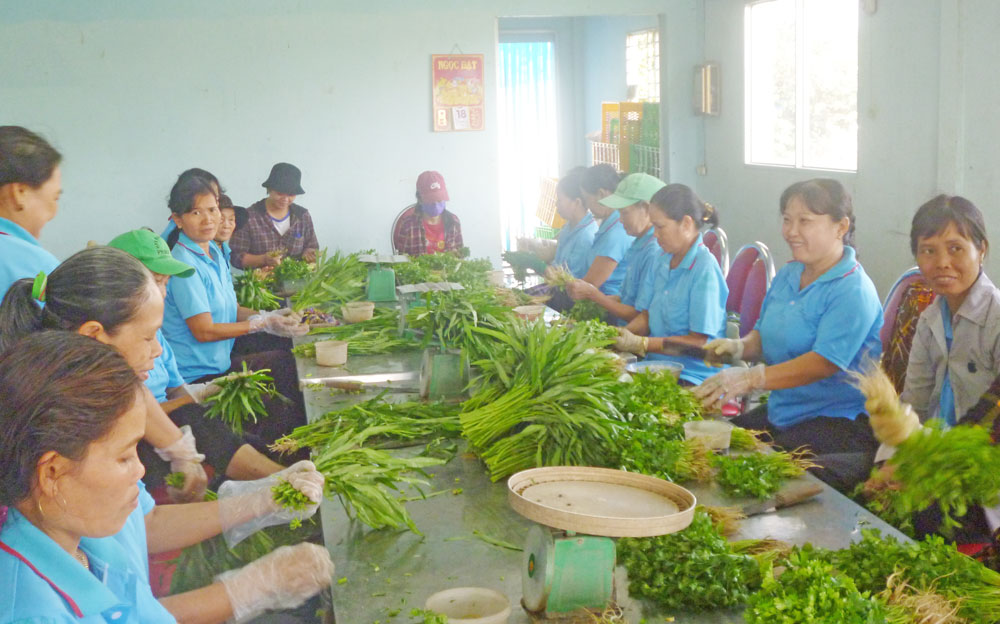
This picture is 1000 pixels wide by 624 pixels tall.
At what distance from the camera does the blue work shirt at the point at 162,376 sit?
3451 millimetres

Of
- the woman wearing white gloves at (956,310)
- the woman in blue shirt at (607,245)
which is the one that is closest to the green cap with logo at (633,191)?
the woman in blue shirt at (607,245)

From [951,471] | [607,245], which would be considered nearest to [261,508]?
[951,471]

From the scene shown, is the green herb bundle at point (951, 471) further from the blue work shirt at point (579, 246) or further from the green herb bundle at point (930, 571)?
the blue work shirt at point (579, 246)

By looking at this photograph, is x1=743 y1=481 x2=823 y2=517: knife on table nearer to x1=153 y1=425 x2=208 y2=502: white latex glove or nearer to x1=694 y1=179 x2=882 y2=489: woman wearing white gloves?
x1=694 y1=179 x2=882 y2=489: woman wearing white gloves

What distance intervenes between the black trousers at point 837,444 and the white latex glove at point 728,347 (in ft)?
0.99

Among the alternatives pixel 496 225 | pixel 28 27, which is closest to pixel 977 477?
pixel 496 225

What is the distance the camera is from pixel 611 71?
10664 mm

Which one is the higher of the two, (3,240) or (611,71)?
(611,71)

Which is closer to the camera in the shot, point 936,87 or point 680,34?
point 936,87

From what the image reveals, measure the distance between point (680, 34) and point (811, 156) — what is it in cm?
188

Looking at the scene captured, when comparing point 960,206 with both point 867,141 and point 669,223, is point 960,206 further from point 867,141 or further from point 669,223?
point 867,141

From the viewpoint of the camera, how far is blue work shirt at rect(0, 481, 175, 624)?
1.38 m

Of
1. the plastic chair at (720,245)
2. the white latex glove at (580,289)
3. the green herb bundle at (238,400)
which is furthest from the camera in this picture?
the plastic chair at (720,245)

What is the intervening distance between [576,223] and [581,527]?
468cm
